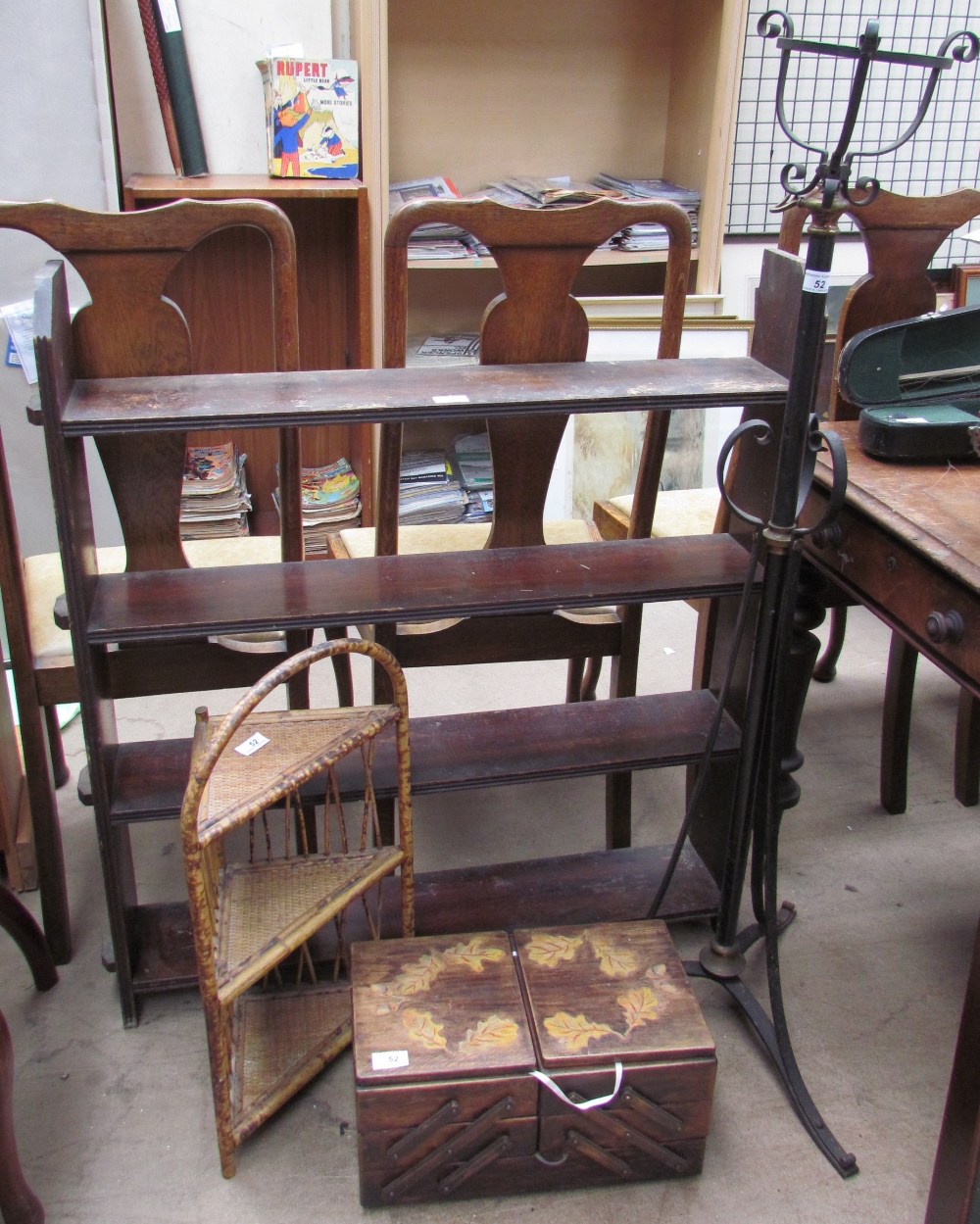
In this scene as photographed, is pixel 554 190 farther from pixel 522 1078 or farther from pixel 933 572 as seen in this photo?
pixel 522 1078

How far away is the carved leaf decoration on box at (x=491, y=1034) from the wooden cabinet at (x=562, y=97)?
188 cm

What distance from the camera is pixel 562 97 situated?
10.0 feet

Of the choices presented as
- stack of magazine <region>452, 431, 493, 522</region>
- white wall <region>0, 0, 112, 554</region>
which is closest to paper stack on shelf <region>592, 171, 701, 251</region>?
stack of magazine <region>452, 431, 493, 522</region>

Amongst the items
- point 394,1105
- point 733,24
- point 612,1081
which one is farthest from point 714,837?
point 733,24

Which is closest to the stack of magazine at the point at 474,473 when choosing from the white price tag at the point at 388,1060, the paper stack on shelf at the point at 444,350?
the paper stack on shelf at the point at 444,350

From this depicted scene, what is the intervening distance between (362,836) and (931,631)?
2.70 feet

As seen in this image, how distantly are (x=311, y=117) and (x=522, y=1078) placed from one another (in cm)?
218

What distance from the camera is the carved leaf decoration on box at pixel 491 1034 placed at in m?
1.45

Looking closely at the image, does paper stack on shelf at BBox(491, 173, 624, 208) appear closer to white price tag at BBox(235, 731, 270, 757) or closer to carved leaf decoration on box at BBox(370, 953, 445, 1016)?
white price tag at BBox(235, 731, 270, 757)

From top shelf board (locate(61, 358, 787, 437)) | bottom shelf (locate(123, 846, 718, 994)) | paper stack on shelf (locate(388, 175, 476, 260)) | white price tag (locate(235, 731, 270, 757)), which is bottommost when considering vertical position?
bottom shelf (locate(123, 846, 718, 994))

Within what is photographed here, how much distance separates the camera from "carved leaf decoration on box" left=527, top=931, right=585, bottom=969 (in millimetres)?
1587

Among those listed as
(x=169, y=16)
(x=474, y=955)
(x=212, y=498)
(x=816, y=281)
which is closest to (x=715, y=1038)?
(x=474, y=955)

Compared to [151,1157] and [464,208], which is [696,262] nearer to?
[464,208]

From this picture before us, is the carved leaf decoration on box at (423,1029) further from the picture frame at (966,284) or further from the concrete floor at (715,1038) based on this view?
the picture frame at (966,284)
